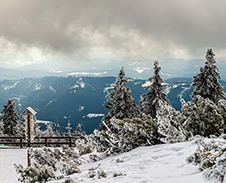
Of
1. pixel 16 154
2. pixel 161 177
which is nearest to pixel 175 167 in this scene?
pixel 161 177

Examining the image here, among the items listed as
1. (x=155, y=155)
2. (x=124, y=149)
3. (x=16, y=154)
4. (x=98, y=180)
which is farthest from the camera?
(x=16, y=154)

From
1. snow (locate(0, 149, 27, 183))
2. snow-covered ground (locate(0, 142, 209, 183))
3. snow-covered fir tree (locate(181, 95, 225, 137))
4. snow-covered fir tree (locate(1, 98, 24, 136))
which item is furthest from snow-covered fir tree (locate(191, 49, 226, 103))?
snow-covered fir tree (locate(1, 98, 24, 136))

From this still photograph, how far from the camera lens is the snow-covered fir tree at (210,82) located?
17250 millimetres

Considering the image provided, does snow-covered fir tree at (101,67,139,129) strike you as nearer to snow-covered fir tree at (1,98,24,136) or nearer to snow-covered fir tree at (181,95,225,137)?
snow-covered fir tree at (181,95,225,137)

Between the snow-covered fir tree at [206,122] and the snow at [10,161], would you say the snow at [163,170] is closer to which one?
the snow-covered fir tree at [206,122]

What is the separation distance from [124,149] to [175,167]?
10.2 feet

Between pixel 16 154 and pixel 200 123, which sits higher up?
pixel 200 123

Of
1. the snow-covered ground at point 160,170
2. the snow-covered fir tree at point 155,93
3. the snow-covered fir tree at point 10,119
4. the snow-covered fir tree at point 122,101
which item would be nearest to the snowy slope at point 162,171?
the snow-covered ground at point 160,170

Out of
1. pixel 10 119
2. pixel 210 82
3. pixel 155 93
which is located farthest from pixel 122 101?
pixel 10 119

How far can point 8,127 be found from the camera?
2838 cm

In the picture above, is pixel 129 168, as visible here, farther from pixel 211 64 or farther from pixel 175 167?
pixel 211 64

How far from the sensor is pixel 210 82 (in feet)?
56.0

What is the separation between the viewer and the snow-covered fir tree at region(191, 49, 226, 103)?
1725 cm

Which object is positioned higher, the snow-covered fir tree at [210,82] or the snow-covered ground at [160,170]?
the snow-covered fir tree at [210,82]
